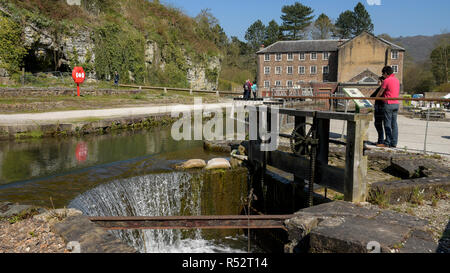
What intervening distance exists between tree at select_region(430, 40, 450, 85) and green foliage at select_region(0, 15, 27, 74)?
59.1 meters

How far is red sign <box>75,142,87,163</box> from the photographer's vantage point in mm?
11797

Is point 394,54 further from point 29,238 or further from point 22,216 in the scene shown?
point 29,238

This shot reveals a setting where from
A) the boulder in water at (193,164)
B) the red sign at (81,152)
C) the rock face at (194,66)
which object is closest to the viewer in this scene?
the boulder in water at (193,164)

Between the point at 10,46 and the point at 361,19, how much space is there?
84.0 metres

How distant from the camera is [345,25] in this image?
295ft

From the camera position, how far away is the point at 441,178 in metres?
6.53

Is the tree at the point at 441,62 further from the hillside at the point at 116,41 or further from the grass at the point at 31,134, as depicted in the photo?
the grass at the point at 31,134

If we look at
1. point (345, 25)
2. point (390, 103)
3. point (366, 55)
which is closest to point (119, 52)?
point (390, 103)

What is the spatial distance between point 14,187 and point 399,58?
5861cm

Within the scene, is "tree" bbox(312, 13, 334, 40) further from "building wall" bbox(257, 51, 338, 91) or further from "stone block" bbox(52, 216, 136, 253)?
"stone block" bbox(52, 216, 136, 253)

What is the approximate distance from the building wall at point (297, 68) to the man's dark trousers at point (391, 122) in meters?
52.3

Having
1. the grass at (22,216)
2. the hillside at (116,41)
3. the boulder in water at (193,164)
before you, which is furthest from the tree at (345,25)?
the grass at (22,216)

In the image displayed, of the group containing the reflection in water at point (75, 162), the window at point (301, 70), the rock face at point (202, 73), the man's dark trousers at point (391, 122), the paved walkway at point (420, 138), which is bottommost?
the reflection in water at point (75, 162)

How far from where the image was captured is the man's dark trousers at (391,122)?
899 cm
